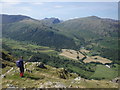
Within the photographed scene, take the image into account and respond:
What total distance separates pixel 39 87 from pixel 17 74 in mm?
12382

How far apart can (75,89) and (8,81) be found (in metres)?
17.3

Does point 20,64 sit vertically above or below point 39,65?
above

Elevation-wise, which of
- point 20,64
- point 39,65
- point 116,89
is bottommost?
point 39,65

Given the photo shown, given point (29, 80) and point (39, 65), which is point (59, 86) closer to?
point (29, 80)

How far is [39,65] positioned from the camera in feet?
218

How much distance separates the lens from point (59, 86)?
35688 mm

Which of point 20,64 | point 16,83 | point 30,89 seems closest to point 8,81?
point 16,83

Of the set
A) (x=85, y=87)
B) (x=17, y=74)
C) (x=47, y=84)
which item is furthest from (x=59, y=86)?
(x=17, y=74)

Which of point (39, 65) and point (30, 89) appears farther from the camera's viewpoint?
point (39, 65)

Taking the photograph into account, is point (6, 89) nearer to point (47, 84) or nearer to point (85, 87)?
point (47, 84)

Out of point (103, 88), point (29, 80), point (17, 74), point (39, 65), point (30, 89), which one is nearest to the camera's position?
point (30, 89)

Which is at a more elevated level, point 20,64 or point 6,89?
point 20,64

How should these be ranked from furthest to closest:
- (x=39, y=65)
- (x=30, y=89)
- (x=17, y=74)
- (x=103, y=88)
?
(x=39, y=65), (x=17, y=74), (x=103, y=88), (x=30, y=89)

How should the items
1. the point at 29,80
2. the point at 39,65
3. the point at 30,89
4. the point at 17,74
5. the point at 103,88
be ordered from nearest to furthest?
the point at 30,89 → the point at 103,88 → the point at 29,80 → the point at 17,74 → the point at 39,65
